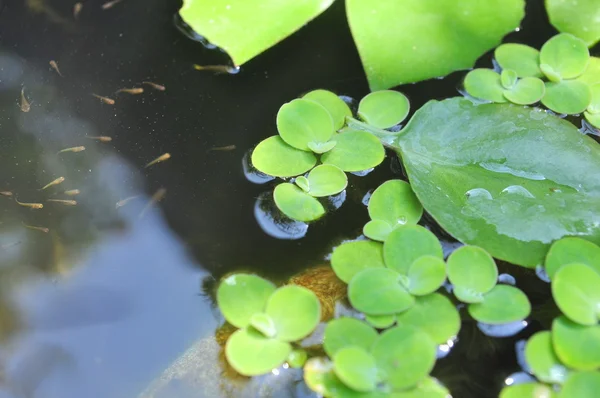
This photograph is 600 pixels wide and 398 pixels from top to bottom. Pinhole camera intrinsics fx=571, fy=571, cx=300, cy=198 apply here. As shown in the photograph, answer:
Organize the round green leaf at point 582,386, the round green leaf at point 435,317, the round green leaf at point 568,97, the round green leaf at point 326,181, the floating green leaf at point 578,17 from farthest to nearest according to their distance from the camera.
A: 1. the floating green leaf at point 578,17
2. the round green leaf at point 568,97
3. the round green leaf at point 326,181
4. the round green leaf at point 435,317
5. the round green leaf at point 582,386

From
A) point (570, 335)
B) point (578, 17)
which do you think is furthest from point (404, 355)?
→ point (578, 17)

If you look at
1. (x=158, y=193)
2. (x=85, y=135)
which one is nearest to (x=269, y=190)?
(x=158, y=193)

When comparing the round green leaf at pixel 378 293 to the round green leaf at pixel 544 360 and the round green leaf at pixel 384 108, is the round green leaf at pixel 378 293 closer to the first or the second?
the round green leaf at pixel 544 360

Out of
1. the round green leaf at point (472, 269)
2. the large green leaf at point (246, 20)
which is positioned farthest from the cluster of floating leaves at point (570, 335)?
the large green leaf at point (246, 20)

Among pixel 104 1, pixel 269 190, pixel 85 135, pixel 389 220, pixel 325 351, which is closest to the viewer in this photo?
pixel 325 351

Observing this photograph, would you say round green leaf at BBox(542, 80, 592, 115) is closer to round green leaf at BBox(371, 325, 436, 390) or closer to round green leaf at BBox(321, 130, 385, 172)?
round green leaf at BBox(321, 130, 385, 172)

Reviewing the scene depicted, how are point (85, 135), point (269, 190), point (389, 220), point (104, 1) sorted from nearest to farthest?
point (389, 220), point (269, 190), point (85, 135), point (104, 1)

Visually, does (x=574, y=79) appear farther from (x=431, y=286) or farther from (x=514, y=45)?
(x=431, y=286)
